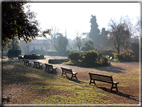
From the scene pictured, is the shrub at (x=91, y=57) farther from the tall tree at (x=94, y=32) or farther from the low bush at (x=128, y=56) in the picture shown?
the tall tree at (x=94, y=32)

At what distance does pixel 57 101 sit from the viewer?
4.17 m

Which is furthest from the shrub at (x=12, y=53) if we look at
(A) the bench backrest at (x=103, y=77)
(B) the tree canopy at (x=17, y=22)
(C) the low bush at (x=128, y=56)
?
(A) the bench backrest at (x=103, y=77)

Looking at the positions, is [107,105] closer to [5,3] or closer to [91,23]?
[5,3]

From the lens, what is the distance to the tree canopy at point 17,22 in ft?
17.4

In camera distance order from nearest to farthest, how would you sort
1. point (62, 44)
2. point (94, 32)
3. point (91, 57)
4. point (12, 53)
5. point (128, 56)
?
point (91, 57) → point (128, 56) → point (12, 53) → point (62, 44) → point (94, 32)

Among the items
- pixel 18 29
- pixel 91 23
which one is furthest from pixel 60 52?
pixel 18 29

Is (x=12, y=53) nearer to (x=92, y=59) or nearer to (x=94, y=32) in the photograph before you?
(x=92, y=59)

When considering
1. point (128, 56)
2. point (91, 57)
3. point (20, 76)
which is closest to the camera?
point (20, 76)

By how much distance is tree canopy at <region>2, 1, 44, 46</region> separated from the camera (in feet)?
17.4

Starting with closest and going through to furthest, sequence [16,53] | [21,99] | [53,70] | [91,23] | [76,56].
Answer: [21,99] → [53,70] → [76,56] → [16,53] → [91,23]

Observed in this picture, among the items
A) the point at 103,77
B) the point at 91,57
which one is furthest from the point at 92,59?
the point at 103,77

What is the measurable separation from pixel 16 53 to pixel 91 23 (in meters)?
43.4

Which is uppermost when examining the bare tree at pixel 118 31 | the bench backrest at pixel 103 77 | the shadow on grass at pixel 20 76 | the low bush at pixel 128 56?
the bare tree at pixel 118 31

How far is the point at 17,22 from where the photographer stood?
594 centimetres
